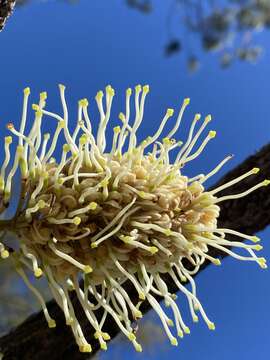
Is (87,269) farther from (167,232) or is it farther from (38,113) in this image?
(38,113)

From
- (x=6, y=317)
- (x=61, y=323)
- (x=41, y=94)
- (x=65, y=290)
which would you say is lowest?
(x=6, y=317)

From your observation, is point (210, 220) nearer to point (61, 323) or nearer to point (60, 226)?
point (60, 226)

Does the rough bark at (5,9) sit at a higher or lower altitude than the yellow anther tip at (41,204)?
higher

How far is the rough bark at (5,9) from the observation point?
1333 mm

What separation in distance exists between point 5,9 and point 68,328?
103 cm

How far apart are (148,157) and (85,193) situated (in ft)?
0.50

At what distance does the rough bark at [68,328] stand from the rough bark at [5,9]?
2.98 feet

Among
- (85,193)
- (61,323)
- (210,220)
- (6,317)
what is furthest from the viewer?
(6,317)

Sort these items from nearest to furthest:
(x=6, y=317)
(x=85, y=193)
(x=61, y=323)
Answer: (x=85, y=193) < (x=61, y=323) < (x=6, y=317)

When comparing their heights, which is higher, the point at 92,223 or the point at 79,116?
the point at 79,116

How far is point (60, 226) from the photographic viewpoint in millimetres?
1090

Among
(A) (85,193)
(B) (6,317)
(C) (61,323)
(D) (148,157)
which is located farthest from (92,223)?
(B) (6,317)

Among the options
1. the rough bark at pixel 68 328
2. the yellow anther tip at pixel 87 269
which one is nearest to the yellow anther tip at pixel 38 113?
the yellow anther tip at pixel 87 269

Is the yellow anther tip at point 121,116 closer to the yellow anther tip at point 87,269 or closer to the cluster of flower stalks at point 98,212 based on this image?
the cluster of flower stalks at point 98,212
